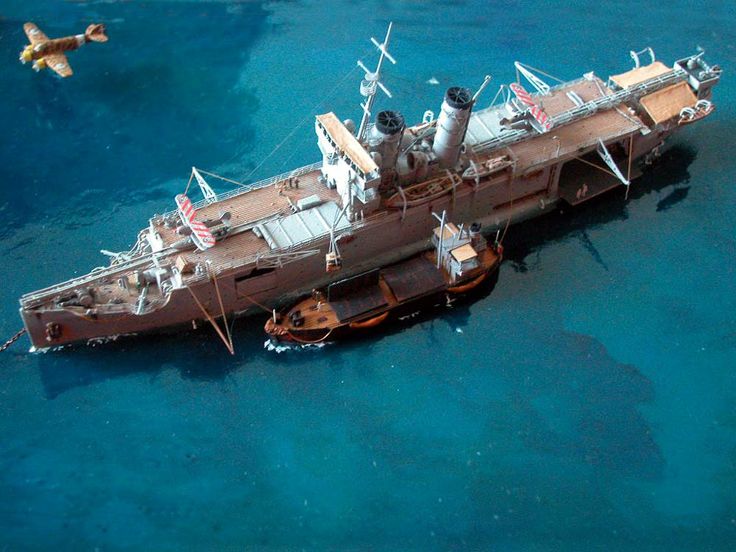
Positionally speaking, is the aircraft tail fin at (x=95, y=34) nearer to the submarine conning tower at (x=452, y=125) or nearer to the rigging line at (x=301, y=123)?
the rigging line at (x=301, y=123)

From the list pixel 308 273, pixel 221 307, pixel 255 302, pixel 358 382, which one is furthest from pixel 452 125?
pixel 221 307

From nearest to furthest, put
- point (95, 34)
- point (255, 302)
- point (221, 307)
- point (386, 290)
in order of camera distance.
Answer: point (221, 307), point (255, 302), point (386, 290), point (95, 34)

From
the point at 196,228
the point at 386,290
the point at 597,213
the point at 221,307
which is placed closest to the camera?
the point at 196,228

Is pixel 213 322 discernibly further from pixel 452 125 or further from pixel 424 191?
pixel 452 125

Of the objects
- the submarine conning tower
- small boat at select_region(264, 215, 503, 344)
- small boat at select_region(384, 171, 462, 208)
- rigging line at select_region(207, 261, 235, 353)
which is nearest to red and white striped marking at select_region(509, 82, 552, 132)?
the submarine conning tower

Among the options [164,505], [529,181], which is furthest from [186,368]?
[529,181]

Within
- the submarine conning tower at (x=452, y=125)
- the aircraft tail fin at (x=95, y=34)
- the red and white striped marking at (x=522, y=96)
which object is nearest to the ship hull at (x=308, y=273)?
the submarine conning tower at (x=452, y=125)

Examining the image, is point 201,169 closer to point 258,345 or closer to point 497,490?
point 258,345
